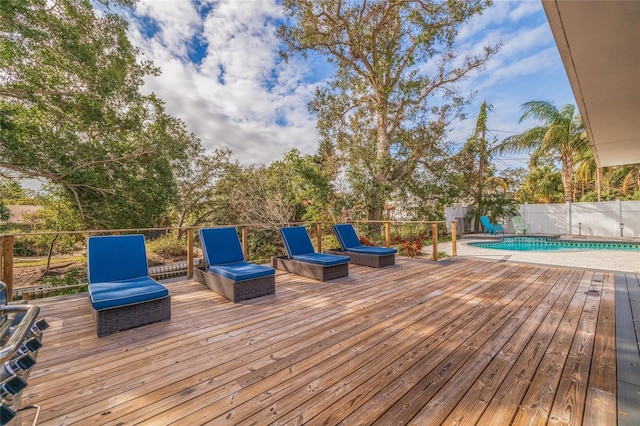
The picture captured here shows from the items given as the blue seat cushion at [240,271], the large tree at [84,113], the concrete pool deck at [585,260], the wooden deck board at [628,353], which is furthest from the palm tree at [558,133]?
the large tree at [84,113]


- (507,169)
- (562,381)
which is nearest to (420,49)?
(507,169)

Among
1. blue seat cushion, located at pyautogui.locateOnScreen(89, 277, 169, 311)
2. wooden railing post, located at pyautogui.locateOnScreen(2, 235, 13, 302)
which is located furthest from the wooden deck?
wooden railing post, located at pyautogui.locateOnScreen(2, 235, 13, 302)

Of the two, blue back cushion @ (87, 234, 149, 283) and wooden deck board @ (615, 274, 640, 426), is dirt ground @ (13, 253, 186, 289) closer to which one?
blue back cushion @ (87, 234, 149, 283)

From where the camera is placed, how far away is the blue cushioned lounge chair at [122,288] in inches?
110

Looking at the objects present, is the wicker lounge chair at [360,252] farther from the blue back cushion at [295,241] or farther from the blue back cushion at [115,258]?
the blue back cushion at [115,258]

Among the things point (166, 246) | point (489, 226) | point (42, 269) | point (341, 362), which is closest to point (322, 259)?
point (341, 362)

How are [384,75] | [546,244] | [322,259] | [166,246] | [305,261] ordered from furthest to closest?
[166,246] < [546,244] < [384,75] < [305,261] < [322,259]

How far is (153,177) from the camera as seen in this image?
866cm

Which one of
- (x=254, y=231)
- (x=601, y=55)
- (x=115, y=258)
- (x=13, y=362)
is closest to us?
(x=13, y=362)

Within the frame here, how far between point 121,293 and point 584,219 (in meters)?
16.4

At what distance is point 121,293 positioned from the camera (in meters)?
2.97

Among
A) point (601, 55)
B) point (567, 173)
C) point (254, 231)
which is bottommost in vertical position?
point (254, 231)

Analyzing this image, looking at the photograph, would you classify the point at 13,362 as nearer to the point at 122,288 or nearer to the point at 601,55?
the point at 122,288

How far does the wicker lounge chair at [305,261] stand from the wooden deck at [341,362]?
932 millimetres
